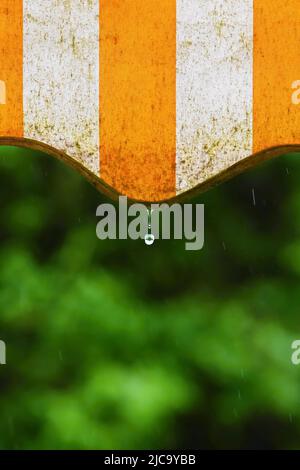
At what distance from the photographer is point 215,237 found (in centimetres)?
180

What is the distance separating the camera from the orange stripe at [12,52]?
1515 mm

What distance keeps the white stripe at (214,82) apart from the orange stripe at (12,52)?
0.24m

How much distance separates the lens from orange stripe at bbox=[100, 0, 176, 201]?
1493mm

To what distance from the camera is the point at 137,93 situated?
1.52 metres

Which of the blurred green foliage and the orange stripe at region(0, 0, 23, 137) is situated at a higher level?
the orange stripe at region(0, 0, 23, 137)

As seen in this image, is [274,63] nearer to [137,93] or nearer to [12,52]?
[137,93]

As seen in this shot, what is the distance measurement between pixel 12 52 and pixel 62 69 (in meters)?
0.08

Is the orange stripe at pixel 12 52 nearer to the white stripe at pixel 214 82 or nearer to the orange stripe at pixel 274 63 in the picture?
the white stripe at pixel 214 82

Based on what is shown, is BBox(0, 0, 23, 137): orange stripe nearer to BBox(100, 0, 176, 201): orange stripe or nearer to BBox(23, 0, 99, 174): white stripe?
BBox(23, 0, 99, 174): white stripe

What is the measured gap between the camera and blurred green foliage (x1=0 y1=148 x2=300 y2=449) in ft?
5.56

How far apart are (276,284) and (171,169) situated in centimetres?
40

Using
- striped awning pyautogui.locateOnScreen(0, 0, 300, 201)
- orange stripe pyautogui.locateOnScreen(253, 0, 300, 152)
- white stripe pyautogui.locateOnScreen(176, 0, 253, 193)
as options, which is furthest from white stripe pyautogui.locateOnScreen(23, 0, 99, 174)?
orange stripe pyautogui.locateOnScreen(253, 0, 300, 152)

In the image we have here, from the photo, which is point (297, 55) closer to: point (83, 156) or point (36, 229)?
point (83, 156)

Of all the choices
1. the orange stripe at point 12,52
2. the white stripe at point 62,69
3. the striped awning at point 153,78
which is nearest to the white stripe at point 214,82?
the striped awning at point 153,78
